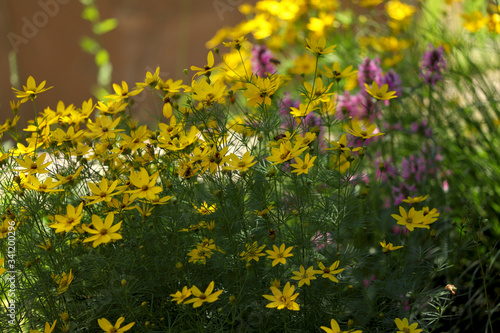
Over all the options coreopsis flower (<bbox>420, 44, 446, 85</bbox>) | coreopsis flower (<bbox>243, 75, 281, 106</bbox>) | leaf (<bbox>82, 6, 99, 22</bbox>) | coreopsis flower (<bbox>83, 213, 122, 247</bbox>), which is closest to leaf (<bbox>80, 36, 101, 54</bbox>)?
leaf (<bbox>82, 6, 99, 22</bbox>)

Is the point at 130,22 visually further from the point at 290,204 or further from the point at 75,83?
the point at 290,204

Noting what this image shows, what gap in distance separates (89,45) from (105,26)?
0.18m

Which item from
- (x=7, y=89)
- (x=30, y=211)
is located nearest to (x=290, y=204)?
(x=30, y=211)

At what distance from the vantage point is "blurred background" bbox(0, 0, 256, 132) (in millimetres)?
3299

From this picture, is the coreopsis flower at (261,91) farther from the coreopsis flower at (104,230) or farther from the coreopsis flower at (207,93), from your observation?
the coreopsis flower at (104,230)

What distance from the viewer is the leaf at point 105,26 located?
351 cm

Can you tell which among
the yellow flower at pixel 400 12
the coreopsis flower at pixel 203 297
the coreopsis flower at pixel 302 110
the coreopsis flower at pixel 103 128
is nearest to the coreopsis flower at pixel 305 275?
the coreopsis flower at pixel 203 297

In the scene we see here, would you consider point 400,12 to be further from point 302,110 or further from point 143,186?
point 143,186

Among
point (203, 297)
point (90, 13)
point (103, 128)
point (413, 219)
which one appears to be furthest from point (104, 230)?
point (90, 13)

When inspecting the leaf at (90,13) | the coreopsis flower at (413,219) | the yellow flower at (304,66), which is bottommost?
the yellow flower at (304,66)

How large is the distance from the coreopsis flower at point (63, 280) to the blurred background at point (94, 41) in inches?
79.6

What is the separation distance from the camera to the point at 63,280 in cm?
127

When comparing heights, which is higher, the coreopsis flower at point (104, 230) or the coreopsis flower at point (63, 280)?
the coreopsis flower at point (104, 230)

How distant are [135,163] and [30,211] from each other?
334mm
